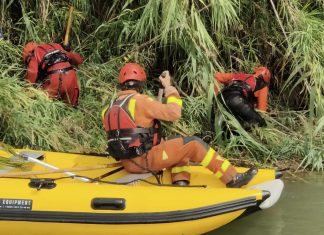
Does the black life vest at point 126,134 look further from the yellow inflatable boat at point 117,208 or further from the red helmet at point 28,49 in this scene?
the red helmet at point 28,49

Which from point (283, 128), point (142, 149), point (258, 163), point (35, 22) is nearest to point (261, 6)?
point (283, 128)

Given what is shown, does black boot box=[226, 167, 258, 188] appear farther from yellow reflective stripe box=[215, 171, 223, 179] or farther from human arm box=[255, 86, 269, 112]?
human arm box=[255, 86, 269, 112]

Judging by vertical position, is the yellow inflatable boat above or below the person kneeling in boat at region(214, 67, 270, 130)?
below

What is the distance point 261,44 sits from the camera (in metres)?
6.66

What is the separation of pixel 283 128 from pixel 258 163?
2.64 ft

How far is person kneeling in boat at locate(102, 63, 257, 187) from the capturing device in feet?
13.5

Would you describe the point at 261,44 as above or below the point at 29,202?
above

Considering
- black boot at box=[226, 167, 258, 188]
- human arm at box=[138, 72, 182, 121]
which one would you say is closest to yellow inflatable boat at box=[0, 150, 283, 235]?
black boot at box=[226, 167, 258, 188]

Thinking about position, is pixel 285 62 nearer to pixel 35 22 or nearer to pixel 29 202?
pixel 35 22

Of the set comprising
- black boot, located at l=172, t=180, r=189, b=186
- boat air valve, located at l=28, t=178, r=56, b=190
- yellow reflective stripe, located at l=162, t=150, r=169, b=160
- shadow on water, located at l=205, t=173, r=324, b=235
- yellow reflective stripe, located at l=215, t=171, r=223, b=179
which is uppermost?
yellow reflective stripe, located at l=162, t=150, r=169, b=160

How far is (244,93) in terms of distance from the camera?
5.91 meters

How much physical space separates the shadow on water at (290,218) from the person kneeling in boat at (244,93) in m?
1.04

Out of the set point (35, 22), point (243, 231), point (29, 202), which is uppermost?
point (35, 22)

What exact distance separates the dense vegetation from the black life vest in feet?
4.17
